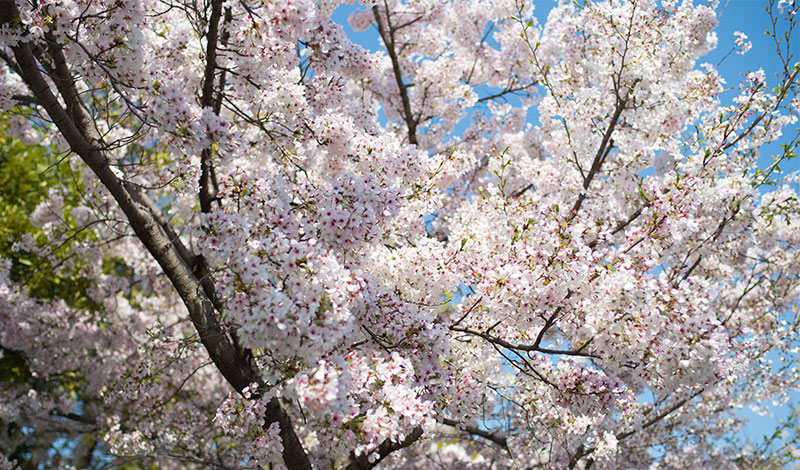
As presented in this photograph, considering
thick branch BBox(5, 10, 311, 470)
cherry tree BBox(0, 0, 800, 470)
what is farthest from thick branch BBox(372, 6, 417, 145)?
thick branch BBox(5, 10, 311, 470)

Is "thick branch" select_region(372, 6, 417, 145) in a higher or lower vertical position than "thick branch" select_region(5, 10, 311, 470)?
higher

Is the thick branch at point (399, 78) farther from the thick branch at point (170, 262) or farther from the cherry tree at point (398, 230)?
the thick branch at point (170, 262)

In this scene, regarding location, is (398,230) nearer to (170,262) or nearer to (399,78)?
(170,262)

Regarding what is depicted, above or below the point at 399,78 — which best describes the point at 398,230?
below

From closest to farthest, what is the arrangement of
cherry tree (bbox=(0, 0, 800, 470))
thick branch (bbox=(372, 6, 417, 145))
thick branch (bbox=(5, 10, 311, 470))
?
cherry tree (bbox=(0, 0, 800, 470)), thick branch (bbox=(5, 10, 311, 470)), thick branch (bbox=(372, 6, 417, 145))

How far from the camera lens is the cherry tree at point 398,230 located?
11.7ft

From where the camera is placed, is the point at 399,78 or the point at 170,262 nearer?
the point at 170,262

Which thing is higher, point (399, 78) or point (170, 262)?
point (399, 78)

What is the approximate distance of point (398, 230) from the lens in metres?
5.17

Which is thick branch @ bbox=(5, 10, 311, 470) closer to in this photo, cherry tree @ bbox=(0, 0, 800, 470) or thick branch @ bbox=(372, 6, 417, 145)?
cherry tree @ bbox=(0, 0, 800, 470)

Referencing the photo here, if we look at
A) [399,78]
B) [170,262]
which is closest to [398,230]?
[170,262]

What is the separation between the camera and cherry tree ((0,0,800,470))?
356cm

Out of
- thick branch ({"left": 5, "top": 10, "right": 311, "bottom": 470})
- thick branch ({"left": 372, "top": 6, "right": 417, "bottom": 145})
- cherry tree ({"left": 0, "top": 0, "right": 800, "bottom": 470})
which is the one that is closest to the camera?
cherry tree ({"left": 0, "top": 0, "right": 800, "bottom": 470})

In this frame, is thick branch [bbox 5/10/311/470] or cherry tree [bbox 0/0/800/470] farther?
thick branch [bbox 5/10/311/470]
